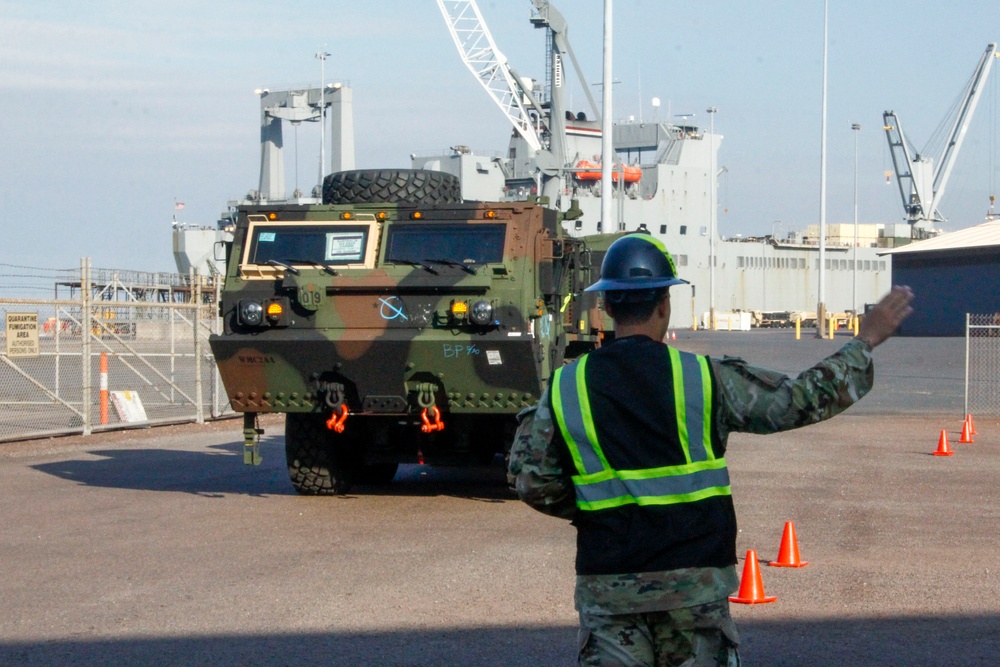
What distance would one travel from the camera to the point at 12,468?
14250 mm

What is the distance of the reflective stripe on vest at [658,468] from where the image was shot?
3088 mm

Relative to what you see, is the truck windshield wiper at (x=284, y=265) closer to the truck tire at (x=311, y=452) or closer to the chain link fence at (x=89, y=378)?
the truck tire at (x=311, y=452)

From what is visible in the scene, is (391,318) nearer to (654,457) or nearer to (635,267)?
(635,267)

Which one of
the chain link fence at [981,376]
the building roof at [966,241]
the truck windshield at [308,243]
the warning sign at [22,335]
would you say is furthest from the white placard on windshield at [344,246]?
the building roof at [966,241]

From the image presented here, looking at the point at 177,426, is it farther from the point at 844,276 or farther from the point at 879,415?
the point at 844,276

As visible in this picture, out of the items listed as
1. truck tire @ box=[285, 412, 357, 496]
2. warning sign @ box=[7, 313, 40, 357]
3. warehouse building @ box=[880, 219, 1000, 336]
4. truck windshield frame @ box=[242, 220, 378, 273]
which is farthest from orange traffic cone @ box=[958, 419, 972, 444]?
warehouse building @ box=[880, 219, 1000, 336]

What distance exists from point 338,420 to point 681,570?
7.85m

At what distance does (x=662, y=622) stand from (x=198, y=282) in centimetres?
1749

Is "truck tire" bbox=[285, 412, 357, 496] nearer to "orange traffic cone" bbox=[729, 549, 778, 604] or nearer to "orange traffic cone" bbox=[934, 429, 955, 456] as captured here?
"orange traffic cone" bbox=[729, 549, 778, 604]

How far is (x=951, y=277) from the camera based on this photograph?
2223 inches

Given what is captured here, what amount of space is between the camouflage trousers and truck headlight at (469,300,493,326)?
7339 millimetres

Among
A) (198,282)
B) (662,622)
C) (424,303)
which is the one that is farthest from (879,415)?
(662,622)

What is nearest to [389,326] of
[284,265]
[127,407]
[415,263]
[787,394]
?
[415,263]

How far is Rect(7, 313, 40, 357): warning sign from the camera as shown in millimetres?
16422
